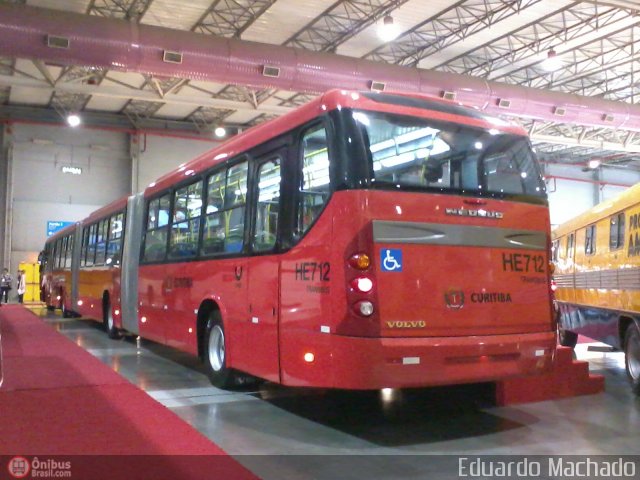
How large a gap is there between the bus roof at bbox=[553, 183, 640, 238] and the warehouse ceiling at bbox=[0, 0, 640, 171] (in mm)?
5450

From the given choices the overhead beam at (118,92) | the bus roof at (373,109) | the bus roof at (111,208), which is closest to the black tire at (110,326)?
the bus roof at (111,208)

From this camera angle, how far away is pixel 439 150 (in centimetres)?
611

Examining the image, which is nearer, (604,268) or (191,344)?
(191,344)

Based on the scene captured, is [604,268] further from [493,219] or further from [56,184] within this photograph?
[56,184]

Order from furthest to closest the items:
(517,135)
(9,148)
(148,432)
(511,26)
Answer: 1. (9,148)
2. (511,26)
3. (517,135)
4. (148,432)

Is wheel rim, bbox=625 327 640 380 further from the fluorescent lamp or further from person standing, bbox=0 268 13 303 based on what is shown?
the fluorescent lamp

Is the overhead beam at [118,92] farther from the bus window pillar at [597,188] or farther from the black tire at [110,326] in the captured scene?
the bus window pillar at [597,188]

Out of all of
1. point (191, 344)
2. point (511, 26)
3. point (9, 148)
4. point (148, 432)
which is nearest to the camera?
point (148, 432)

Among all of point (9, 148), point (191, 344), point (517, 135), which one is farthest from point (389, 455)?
point (9, 148)

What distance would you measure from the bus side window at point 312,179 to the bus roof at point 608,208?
4.74 metres

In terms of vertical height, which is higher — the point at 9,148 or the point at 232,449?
the point at 9,148

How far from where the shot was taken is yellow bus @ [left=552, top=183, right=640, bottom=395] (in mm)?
8242

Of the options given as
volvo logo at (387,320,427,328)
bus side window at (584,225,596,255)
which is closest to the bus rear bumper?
volvo logo at (387,320,427,328)

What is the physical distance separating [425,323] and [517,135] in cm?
241
